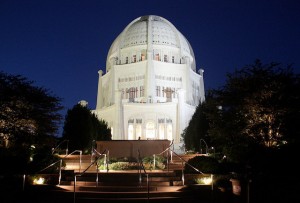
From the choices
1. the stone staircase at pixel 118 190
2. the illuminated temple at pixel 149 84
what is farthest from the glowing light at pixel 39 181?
the illuminated temple at pixel 149 84

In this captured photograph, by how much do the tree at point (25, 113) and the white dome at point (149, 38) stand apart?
44.2m

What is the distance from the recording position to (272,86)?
2097 centimetres

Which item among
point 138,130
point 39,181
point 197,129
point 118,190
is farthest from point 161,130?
point 118,190

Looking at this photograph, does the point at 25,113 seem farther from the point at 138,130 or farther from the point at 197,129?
the point at 138,130

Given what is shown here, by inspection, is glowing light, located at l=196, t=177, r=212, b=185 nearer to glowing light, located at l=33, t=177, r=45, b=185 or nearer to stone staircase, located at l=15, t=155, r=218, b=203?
stone staircase, located at l=15, t=155, r=218, b=203

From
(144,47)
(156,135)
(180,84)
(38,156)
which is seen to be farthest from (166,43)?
(38,156)

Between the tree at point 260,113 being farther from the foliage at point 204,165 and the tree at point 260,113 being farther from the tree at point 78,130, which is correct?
the tree at point 78,130

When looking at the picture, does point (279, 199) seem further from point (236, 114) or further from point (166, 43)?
point (166, 43)

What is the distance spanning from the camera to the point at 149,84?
64.8m

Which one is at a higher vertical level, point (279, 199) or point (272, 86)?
→ point (272, 86)

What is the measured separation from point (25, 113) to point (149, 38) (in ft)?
161

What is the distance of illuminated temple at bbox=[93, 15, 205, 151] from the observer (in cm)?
5934

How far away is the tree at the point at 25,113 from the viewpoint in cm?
2288

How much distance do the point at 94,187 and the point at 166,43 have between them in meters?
59.5
